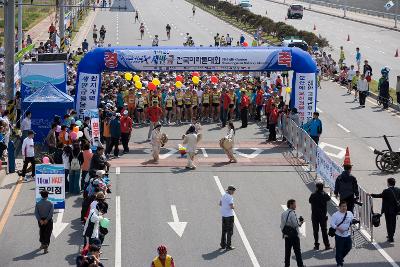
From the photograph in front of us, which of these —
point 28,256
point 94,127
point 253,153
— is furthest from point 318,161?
point 28,256

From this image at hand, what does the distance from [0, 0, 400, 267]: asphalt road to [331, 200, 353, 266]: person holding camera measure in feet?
2.27

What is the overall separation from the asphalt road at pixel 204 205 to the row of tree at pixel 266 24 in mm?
28185

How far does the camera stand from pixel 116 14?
10200 cm

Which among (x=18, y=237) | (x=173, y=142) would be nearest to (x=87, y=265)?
(x=18, y=237)

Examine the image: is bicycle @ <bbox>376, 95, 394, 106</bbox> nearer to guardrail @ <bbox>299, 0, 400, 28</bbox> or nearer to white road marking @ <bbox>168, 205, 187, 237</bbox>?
white road marking @ <bbox>168, 205, 187, 237</bbox>

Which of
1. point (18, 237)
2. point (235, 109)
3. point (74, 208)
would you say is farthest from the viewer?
point (235, 109)

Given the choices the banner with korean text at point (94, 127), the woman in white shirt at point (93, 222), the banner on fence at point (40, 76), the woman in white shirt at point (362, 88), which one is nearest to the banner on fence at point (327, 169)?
the banner with korean text at point (94, 127)

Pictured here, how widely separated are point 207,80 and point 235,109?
369 cm

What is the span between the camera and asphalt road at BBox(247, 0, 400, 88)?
2451 inches

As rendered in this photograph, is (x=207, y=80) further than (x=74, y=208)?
Yes

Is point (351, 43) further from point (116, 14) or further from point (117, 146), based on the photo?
point (117, 146)

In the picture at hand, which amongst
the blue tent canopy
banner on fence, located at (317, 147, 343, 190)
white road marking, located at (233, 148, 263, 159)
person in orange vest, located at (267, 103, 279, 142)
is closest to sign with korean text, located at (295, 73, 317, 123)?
person in orange vest, located at (267, 103, 279, 142)

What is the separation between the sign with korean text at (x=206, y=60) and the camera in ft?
112

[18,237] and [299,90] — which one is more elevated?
[299,90]
